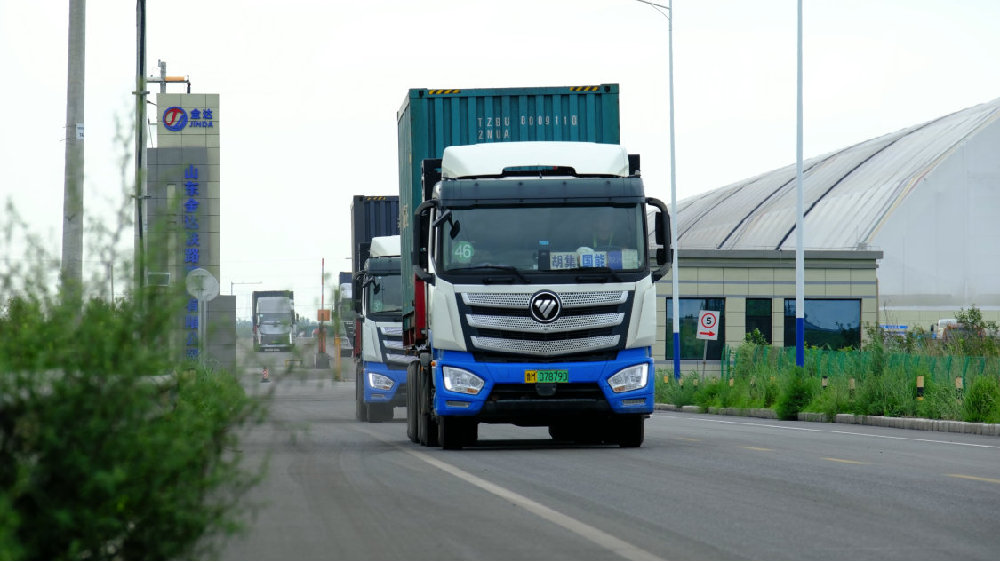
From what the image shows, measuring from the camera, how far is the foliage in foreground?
5.43 m

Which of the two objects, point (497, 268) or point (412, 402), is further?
point (412, 402)

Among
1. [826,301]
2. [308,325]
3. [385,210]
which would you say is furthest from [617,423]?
[826,301]

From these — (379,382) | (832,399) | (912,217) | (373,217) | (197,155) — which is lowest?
(832,399)

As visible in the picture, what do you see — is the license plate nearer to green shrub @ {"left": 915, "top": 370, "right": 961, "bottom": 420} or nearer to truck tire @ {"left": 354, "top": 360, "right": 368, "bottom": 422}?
green shrub @ {"left": 915, "top": 370, "right": 961, "bottom": 420}

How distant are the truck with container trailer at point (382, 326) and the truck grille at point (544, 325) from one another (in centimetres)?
1068

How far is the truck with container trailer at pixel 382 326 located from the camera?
2727 centimetres

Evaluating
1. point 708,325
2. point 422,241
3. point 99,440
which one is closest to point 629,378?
point 422,241

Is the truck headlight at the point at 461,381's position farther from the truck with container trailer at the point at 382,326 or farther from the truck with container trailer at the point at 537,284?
the truck with container trailer at the point at 382,326

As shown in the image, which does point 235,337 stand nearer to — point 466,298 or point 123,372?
point 123,372

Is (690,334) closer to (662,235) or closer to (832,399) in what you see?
(832,399)

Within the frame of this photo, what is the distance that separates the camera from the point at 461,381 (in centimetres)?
1641

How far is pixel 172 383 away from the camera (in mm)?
6547

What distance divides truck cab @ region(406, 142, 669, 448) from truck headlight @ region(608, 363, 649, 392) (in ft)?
0.04

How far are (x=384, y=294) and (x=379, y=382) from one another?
1.74m
